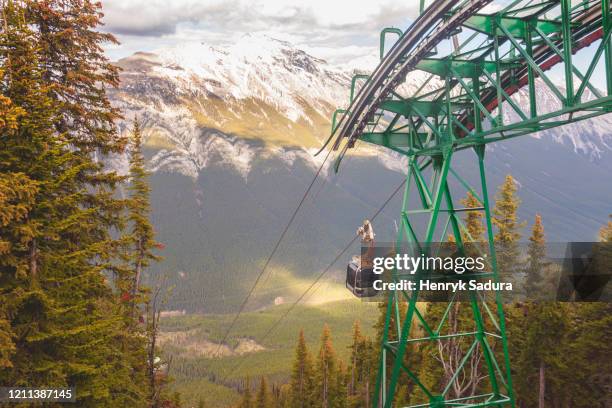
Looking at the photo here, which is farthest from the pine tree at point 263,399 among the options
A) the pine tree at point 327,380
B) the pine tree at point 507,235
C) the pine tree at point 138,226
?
the pine tree at point 138,226

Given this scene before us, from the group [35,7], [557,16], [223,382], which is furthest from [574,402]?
[223,382]

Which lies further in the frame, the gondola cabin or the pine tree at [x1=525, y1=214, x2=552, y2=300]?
the pine tree at [x1=525, y1=214, x2=552, y2=300]

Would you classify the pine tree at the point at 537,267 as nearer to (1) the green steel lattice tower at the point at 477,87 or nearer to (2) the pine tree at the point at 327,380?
(1) the green steel lattice tower at the point at 477,87

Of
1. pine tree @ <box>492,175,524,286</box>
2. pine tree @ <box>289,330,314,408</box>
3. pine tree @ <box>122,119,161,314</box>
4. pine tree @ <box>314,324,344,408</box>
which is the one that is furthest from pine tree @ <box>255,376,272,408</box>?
pine tree @ <box>122,119,161,314</box>

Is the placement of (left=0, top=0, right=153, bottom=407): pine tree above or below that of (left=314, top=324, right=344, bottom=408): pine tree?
above

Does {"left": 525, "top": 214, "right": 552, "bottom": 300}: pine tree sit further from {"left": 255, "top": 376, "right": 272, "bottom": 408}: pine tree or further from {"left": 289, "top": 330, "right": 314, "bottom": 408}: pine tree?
{"left": 255, "top": 376, "right": 272, "bottom": 408}: pine tree

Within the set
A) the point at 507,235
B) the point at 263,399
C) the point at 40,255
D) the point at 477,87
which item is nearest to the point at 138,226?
the point at 40,255

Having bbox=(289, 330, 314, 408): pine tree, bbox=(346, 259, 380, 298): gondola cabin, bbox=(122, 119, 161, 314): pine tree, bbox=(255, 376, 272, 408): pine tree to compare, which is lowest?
bbox=(255, 376, 272, 408): pine tree

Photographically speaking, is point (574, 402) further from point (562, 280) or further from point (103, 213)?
point (103, 213)
